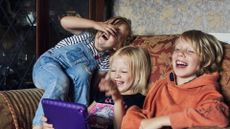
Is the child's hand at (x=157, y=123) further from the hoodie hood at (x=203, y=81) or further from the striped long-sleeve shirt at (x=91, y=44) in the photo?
the striped long-sleeve shirt at (x=91, y=44)

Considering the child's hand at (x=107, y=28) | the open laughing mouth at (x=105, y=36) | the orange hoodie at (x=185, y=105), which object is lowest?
the orange hoodie at (x=185, y=105)

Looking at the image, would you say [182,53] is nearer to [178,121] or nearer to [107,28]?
[178,121]

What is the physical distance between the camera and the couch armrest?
1.61m

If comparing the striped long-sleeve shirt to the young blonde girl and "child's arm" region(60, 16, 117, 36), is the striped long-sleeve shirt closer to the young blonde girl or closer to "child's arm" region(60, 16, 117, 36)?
"child's arm" region(60, 16, 117, 36)

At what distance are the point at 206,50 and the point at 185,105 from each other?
21 cm

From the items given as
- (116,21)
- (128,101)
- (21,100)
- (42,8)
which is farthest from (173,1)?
(21,100)

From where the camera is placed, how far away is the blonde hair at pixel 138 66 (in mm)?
1679

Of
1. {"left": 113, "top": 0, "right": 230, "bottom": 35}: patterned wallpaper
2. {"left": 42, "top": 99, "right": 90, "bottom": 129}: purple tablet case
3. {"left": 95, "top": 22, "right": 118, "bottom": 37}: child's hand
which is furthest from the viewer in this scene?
{"left": 113, "top": 0, "right": 230, "bottom": 35}: patterned wallpaper

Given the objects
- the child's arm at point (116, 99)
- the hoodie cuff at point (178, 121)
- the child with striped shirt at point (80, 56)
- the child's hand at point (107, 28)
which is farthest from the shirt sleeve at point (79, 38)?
the hoodie cuff at point (178, 121)

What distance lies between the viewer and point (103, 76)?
1.93 m

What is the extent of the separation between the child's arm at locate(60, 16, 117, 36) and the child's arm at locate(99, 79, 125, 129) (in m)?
0.32

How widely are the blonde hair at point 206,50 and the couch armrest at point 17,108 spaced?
0.66 metres

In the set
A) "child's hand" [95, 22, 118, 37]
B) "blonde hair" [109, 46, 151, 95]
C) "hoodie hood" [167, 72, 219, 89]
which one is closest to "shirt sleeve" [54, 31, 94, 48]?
"child's hand" [95, 22, 118, 37]

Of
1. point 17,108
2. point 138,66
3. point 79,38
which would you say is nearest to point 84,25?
point 79,38
